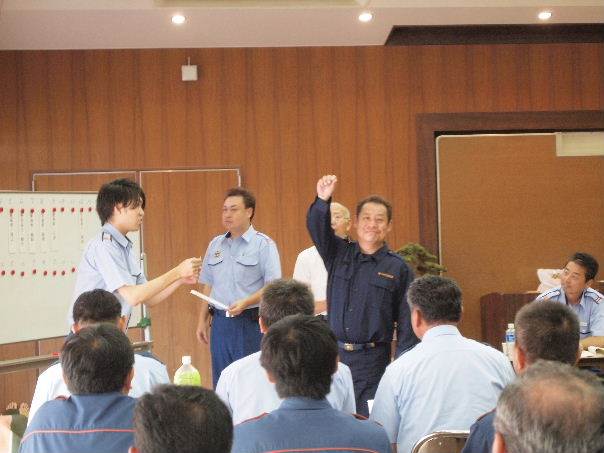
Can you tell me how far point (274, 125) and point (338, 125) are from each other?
587 mm

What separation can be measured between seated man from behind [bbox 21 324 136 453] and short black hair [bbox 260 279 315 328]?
2.58 ft

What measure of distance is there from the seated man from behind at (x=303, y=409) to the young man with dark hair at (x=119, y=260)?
1798mm

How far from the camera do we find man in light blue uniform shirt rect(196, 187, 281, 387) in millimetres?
5035

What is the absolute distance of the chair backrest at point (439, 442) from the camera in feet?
7.11

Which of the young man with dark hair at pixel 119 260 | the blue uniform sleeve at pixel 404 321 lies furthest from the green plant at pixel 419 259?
the young man with dark hair at pixel 119 260

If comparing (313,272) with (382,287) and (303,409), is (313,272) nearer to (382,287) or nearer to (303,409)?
(382,287)

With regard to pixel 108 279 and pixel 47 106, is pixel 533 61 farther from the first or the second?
pixel 108 279

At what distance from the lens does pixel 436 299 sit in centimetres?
286

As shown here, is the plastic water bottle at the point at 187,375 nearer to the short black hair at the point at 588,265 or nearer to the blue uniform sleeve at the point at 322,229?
the blue uniform sleeve at the point at 322,229

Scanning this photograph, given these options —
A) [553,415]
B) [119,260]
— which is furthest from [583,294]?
[553,415]

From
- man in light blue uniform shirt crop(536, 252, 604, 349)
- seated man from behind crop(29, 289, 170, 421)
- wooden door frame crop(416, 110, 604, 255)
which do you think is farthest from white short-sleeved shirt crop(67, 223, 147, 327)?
wooden door frame crop(416, 110, 604, 255)

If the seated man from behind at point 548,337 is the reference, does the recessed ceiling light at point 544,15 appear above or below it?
above

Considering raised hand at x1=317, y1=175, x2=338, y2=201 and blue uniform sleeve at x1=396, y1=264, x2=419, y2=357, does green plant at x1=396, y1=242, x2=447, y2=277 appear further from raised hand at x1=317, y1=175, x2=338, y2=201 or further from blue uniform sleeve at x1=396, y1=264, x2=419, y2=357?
raised hand at x1=317, y1=175, x2=338, y2=201

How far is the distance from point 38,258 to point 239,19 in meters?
2.63
